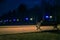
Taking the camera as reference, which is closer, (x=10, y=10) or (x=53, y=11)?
(x=10, y=10)

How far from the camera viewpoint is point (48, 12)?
46.6 meters

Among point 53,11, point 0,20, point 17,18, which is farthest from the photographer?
point 53,11

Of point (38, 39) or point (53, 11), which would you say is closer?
point (38, 39)

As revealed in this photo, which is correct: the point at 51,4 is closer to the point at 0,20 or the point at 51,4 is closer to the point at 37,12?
the point at 37,12

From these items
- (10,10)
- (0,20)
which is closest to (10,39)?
(0,20)

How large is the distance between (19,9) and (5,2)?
415 centimetres

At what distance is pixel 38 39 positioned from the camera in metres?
14.9

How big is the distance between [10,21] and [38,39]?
28.1 m

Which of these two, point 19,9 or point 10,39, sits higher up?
point 19,9

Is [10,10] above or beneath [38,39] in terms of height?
above

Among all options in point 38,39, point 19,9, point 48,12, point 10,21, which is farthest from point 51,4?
point 38,39

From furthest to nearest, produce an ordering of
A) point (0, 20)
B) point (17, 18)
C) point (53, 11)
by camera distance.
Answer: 1. point (53, 11)
2. point (17, 18)
3. point (0, 20)

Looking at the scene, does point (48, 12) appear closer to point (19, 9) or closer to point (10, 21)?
point (19, 9)

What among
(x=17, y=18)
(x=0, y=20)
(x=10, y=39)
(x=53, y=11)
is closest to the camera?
(x=10, y=39)
